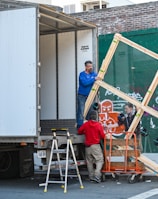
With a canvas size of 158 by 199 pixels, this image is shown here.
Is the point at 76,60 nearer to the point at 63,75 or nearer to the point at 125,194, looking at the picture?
the point at 63,75

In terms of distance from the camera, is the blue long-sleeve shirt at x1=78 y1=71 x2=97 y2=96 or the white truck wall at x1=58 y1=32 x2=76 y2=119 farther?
the white truck wall at x1=58 y1=32 x2=76 y2=119

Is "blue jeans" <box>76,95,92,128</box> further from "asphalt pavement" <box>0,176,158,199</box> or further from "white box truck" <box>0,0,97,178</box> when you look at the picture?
"asphalt pavement" <box>0,176,158,199</box>

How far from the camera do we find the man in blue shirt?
11.7 m

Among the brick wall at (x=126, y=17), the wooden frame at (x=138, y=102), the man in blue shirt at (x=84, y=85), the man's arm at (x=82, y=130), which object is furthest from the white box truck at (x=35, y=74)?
the brick wall at (x=126, y=17)

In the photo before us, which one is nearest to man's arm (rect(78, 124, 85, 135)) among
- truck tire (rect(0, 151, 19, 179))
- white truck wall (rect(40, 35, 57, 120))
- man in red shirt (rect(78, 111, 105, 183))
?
man in red shirt (rect(78, 111, 105, 183))

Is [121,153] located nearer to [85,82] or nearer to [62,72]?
[85,82]

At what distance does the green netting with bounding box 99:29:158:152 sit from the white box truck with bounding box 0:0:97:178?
5.14 m

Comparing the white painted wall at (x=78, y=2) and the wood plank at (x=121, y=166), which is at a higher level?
the white painted wall at (x=78, y=2)

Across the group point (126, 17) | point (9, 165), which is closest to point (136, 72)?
point (126, 17)

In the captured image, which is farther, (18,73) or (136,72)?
(136,72)

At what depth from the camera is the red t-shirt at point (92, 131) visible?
11.4m

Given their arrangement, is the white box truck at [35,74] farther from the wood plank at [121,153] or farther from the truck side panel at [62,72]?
the wood plank at [121,153]

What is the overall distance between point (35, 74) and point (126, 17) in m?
8.48

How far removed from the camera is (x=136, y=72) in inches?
688
